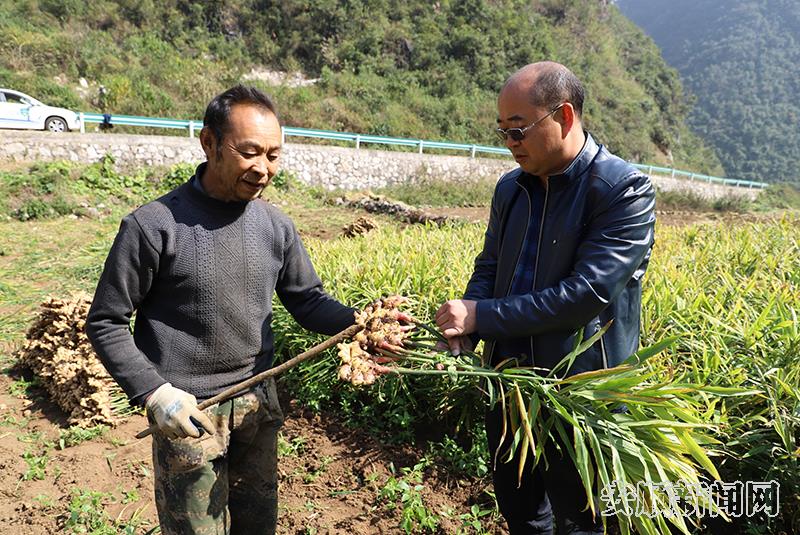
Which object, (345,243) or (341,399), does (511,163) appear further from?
(341,399)

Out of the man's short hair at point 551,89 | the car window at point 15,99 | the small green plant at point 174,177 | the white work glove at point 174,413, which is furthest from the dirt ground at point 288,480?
the car window at point 15,99

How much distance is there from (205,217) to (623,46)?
180ft

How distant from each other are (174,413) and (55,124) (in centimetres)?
1373

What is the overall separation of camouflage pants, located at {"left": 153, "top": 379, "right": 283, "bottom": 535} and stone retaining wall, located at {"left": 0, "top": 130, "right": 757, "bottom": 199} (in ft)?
37.6

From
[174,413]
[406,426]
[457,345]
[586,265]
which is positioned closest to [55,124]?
[406,426]

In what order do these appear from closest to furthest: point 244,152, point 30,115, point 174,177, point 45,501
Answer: point 244,152
point 45,501
point 174,177
point 30,115

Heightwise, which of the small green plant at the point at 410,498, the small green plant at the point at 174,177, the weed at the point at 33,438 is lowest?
the weed at the point at 33,438

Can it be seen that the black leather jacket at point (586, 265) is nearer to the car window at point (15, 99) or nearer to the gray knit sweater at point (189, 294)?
the gray knit sweater at point (189, 294)

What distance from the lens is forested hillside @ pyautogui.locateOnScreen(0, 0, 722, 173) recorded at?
17.1m

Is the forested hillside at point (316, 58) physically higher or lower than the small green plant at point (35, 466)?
higher

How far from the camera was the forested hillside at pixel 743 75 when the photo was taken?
181 ft

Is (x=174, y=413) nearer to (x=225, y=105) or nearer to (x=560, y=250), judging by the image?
(x=225, y=105)

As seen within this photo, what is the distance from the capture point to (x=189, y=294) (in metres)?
1.65

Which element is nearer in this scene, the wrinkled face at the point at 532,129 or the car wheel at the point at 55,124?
the wrinkled face at the point at 532,129
